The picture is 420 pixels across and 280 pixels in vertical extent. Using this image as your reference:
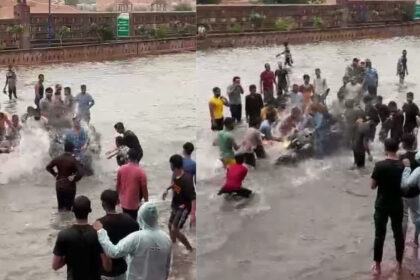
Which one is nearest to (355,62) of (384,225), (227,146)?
(227,146)

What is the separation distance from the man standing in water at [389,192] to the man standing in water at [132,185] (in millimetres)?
1489

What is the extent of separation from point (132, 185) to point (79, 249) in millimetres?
1554

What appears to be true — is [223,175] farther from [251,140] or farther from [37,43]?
[37,43]

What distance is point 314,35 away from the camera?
32.7ft

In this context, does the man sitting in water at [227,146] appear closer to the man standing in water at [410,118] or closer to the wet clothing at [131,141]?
the wet clothing at [131,141]

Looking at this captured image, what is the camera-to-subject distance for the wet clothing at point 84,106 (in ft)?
30.6

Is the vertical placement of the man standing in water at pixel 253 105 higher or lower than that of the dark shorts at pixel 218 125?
higher

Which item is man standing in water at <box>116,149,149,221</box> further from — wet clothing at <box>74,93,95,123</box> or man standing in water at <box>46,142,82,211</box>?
wet clothing at <box>74,93,95,123</box>

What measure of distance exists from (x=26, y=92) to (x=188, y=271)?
34.6 ft

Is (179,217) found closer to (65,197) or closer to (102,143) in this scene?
(65,197)

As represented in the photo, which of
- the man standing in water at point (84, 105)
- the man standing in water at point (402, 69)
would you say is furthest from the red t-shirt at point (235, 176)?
the man standing in water at point (402, 69)

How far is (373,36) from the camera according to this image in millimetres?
10180

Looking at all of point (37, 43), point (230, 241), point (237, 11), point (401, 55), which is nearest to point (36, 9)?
point (37, 43)

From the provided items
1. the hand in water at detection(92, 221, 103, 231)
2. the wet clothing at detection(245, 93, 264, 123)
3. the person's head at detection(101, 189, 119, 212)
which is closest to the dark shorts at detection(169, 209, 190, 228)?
the person's head at detection(101, 189, 119, 212)
